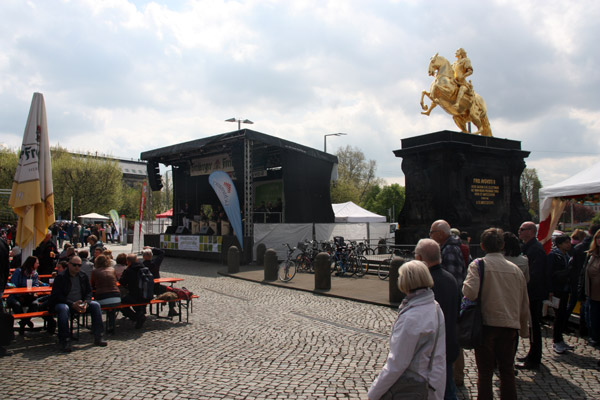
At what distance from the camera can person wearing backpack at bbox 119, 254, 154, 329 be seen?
737cm

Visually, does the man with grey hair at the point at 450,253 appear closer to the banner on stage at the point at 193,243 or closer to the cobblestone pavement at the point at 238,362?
the cobblestone pavement at the point at 238,362

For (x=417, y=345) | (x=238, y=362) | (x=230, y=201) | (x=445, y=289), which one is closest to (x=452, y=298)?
(x=445, y=289)

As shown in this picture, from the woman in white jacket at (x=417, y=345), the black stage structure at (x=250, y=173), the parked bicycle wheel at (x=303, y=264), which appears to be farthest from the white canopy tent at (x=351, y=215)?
the woman in white jacket at (x=417, y=345)

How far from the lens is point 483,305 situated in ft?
12.5

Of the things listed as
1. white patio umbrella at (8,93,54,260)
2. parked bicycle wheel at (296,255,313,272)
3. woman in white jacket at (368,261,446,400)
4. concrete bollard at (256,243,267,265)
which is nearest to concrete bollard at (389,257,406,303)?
parked bicycle wheel at (296,255,313,272)

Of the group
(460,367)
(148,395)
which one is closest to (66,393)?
(148,395)

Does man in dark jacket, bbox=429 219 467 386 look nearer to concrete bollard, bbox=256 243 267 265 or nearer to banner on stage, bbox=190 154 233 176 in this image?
concrete bollard, bbox=256 243 267 265

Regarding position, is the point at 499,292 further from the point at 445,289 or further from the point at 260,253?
the point at 260,253

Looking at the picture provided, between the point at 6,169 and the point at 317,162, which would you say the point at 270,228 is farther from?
the point at 6,169

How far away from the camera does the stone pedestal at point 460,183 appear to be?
531 inches

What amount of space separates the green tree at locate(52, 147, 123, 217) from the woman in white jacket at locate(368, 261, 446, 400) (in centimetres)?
4721

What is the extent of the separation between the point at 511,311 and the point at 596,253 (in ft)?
9.25

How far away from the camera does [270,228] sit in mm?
18891

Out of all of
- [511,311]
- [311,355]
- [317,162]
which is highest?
[317,162]
